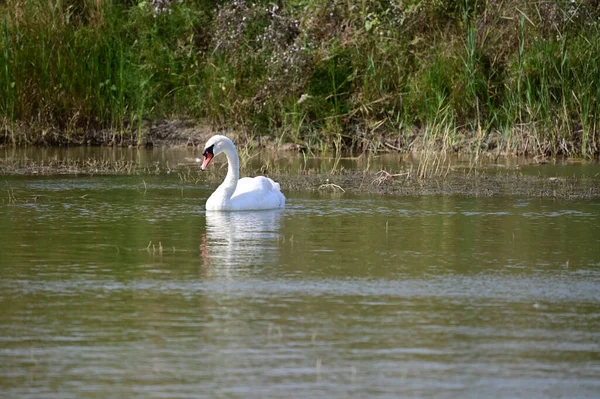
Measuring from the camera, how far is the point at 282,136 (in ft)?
66.0

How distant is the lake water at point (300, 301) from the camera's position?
655cm

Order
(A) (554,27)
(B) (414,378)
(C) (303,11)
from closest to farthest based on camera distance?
1. (B) (414,378)
2. (A) (554,27)
3. (C) (303,11)

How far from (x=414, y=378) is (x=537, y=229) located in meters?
5.81

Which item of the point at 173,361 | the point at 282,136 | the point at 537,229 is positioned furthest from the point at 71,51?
the point at 173,361

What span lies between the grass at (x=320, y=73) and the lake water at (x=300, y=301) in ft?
21.2

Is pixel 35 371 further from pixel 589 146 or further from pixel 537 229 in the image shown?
pixel 589 146

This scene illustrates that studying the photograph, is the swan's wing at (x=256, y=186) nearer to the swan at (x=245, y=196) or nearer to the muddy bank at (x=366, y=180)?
the swan at (x=245, y=196)

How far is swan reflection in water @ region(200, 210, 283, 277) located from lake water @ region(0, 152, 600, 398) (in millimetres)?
31

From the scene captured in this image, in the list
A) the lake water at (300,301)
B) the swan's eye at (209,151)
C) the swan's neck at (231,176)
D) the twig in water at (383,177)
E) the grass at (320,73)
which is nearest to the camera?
the lake water at (300,301)

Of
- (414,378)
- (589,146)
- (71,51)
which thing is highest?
(71,51)

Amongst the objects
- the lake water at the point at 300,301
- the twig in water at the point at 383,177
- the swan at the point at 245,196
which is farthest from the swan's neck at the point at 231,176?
the twig in water at the point at 383,177

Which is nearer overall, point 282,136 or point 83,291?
point 83,291

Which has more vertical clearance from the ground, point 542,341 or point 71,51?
point 71,51

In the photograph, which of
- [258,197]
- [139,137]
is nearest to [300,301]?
[258,197]
